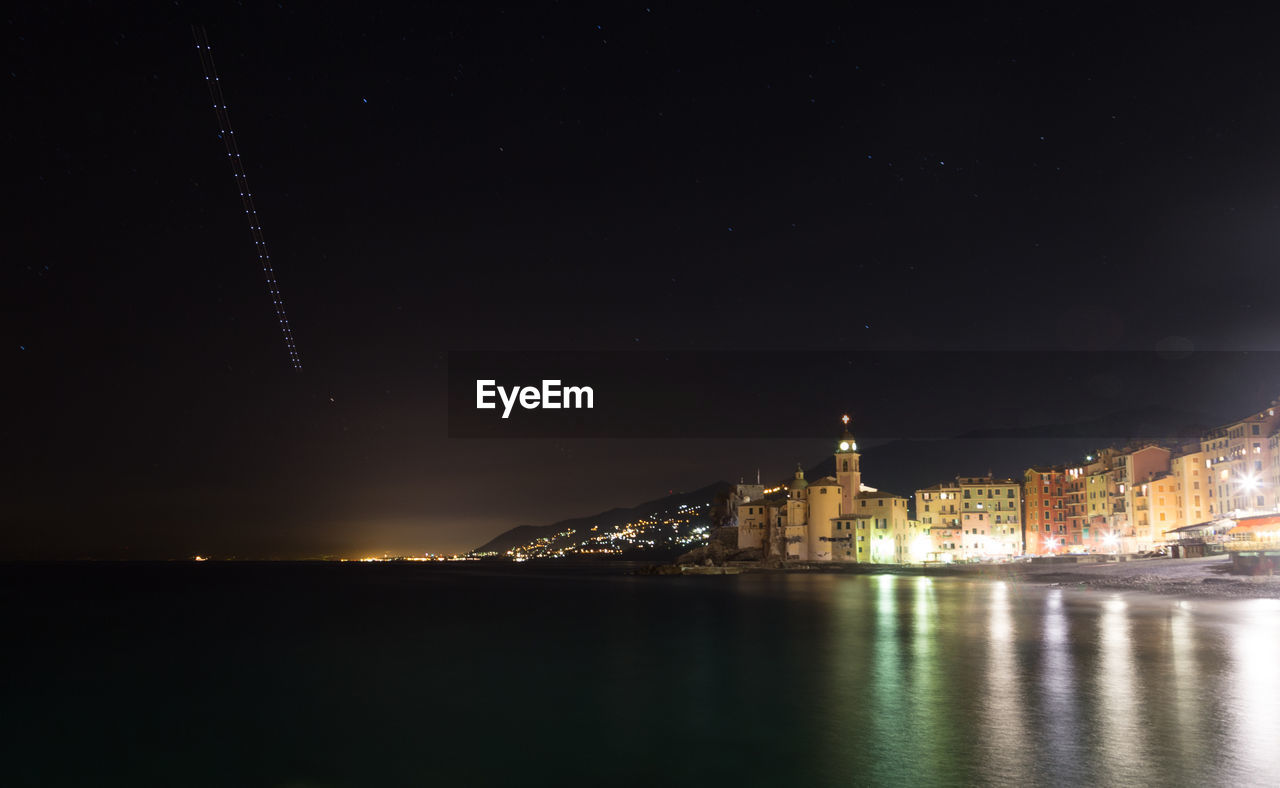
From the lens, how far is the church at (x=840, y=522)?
11312cm

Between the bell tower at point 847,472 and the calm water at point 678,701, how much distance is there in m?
66.5

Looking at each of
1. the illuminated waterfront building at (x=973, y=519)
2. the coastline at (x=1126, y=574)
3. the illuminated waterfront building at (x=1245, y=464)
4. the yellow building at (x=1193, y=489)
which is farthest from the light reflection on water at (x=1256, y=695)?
the illuminated waterfront building at (x=973, y=519)

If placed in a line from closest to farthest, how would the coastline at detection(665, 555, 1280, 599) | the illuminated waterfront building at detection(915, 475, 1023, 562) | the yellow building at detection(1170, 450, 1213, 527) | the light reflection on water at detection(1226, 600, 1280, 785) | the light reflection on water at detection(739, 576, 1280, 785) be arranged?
the light reflection on water at detection(1226, 600, 1280, 785) → the light reflection on water at detection(739, 576, 1280, 785) → the coastline at detection(665, 555, 1280, 599) → the yellow building at detection(1170, 450, 1213, 527) → the illuminated waterfront building at detection(915, 475, 1023, 562)

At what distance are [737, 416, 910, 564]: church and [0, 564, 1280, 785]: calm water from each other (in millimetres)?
62745

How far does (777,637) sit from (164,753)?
2749 centimetres

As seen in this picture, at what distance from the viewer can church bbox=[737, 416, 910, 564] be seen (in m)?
113

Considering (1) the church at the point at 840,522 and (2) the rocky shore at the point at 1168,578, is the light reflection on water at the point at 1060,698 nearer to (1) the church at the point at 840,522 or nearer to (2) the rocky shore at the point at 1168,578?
(2) the rocky shore at the point at 1168,578

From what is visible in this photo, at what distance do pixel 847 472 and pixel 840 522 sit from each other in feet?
23.8

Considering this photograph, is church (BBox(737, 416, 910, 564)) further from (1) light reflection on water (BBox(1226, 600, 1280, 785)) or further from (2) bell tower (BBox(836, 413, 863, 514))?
(1) light reflection on water (BBox(1226, 600, 1280, 785))

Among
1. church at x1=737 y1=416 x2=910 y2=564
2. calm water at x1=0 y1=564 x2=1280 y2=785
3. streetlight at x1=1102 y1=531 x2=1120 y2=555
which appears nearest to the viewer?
calm water at x1=0 y1=564 x2=1280 y2=785

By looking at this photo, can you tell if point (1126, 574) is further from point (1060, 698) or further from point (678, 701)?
point (678, 701)

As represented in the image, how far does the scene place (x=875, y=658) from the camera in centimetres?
3350

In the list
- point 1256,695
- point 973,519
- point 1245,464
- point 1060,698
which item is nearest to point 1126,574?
point 1245,464

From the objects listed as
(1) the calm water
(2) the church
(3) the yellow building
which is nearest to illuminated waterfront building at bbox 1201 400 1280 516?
(3) the yellow building
